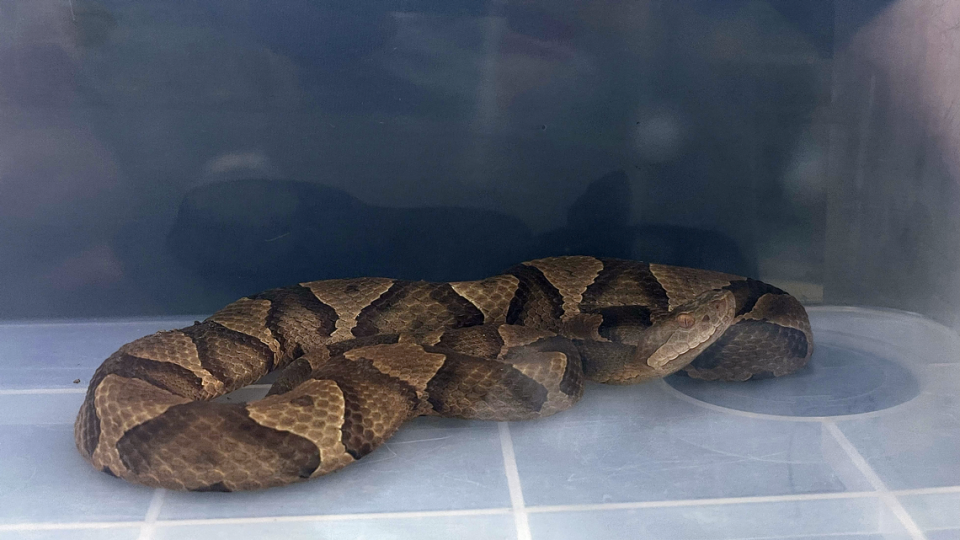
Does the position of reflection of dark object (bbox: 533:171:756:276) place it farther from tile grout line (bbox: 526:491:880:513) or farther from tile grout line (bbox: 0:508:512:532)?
tile grout line (bbox: 0:508:512:532)

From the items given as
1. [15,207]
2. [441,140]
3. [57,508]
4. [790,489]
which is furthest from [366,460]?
[15,207]

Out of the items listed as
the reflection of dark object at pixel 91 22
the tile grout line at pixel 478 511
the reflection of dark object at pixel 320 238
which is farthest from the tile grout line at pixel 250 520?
the reflection of dark object at pixel 91 22

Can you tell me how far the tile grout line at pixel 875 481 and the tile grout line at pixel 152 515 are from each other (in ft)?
5.78

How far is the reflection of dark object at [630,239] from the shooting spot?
2.94 m

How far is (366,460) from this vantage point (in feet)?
6.66

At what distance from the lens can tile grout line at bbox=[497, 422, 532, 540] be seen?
5.71ft

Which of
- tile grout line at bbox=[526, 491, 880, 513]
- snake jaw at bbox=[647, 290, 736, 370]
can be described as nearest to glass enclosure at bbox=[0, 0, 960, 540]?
tile grout line at bbox=[526, 491, 880, 513]

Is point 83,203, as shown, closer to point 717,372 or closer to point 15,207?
point 15,207

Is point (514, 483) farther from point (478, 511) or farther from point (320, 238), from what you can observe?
point (320, 238)

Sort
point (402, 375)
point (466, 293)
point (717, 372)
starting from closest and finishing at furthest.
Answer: point (402, 375) → point (717, 372) → point (466, 293)

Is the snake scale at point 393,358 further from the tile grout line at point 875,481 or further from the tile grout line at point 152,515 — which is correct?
the tile grout line at point 875,481

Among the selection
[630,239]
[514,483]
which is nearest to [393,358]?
[514,483]

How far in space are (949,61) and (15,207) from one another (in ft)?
10.6

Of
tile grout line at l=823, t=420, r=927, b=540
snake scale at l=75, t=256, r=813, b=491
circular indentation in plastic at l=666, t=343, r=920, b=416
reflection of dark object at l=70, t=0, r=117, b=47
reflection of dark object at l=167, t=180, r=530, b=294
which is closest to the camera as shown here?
tile grout line at l=823, t=420, r=927, b=540
